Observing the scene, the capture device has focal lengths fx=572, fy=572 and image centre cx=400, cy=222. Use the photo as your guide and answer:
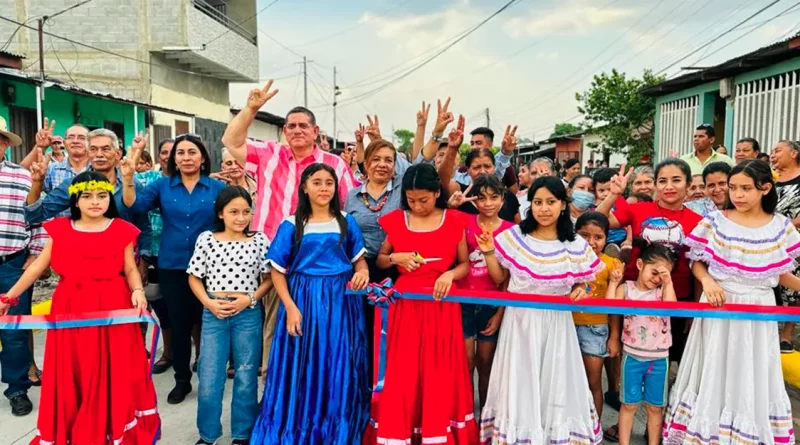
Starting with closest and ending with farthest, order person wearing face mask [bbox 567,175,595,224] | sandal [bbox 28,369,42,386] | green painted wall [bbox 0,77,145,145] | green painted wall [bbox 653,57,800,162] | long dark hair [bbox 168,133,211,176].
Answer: long dark hair [bbox 168,133,211,176]
sandal [bbox 28,369,42,386]
person wearing face mask [bbox 567,175,595,224]
green painted wall [bbox 653,57,800,162]
green painted wall [bbox 0,77,145,145]

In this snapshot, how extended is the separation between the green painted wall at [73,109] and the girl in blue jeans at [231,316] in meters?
9.71

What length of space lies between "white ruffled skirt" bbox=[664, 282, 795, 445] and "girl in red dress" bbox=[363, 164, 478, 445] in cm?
128

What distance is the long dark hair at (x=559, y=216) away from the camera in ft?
10.5

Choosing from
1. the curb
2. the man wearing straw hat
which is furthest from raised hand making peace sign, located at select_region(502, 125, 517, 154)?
the curb

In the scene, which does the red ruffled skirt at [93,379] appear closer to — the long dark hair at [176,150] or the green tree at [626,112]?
the long dark hair at [176,150]

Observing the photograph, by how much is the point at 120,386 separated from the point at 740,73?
1269 centimetres

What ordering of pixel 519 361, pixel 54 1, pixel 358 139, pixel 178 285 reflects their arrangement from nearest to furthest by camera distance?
1. pixel 519 361
2. pixel 178 285
3. pixel 358 139
4. pixel 54 1

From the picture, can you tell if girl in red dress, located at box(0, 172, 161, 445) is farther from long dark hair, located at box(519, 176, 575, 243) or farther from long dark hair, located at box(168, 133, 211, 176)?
long dark hair, located at box(519, 176, 575, 243)

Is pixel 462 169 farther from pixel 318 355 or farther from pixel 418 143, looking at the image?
pixel 318 355

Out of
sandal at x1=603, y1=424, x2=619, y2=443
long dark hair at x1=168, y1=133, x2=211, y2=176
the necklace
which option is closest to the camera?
sandal at x1=603, y1=424, x2=619, y2=443

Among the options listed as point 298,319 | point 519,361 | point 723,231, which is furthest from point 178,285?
point 723,231

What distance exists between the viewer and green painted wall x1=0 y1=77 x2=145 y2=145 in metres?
11.3

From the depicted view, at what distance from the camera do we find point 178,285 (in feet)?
13.4

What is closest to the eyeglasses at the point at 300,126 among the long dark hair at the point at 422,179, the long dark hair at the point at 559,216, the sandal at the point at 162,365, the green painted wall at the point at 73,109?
the long dark hair at the point at 422,179
